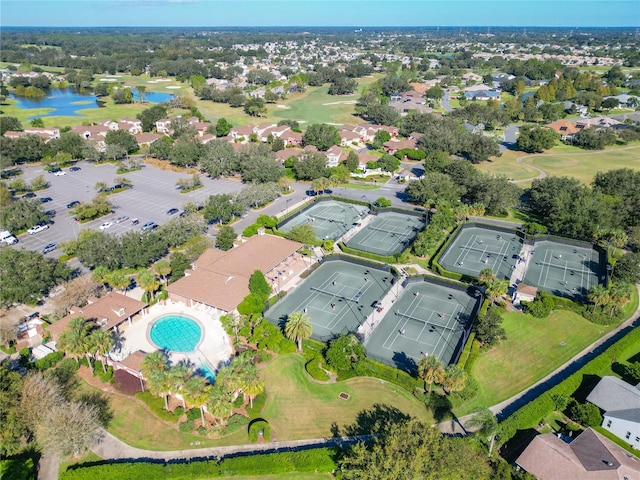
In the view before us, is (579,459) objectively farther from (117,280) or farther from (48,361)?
(117,280)

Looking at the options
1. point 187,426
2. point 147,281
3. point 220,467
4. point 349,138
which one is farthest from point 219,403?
point 349,138

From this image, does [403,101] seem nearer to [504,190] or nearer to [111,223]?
[504,190]

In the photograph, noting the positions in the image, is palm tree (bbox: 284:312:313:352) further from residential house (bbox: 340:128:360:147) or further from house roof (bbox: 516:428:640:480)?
residential house (bbox: 340:128:360:147)

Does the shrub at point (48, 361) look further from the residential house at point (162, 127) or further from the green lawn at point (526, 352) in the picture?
the residential house at point (162, 127)

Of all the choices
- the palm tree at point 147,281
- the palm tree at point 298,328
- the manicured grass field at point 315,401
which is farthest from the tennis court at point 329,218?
the manicured grass field at point 315,401

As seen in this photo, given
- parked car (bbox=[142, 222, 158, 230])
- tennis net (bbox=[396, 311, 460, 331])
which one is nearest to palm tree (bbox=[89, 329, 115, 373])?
tennis net (bbox=[396, 311, 460, 331])

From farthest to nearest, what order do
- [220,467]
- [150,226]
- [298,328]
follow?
1. [150,226]
2. [298,328]
3. [220,467]
